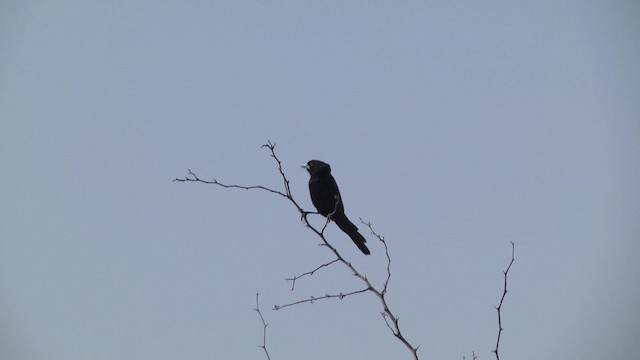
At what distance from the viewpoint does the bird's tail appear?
7.08m

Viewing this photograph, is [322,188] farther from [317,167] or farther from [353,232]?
[353,232]

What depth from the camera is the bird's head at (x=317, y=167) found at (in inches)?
314

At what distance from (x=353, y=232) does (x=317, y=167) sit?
1148mm

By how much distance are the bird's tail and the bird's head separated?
926 mm

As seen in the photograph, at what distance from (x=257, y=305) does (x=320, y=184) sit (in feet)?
11.7

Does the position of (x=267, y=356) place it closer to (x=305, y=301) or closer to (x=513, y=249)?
(x=305, y=301)

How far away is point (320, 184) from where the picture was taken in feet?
25.9

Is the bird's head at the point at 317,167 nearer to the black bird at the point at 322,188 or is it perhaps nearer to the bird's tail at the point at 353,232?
the black bird at the point at 322,188

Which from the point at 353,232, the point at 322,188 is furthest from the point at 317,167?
the point at 353,232

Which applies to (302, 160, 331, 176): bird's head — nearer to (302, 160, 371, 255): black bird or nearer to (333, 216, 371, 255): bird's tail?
→ (302, 160, 371, 255): black bird

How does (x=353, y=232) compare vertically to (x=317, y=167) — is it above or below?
below

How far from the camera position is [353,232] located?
7.12 meters

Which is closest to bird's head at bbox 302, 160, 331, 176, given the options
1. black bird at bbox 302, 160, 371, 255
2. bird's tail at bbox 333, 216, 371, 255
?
black bird at bbox 302, 160, 371, 255

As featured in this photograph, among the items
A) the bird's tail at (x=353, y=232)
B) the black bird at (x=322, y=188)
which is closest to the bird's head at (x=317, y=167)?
the black bird at (x=322, y=188)
